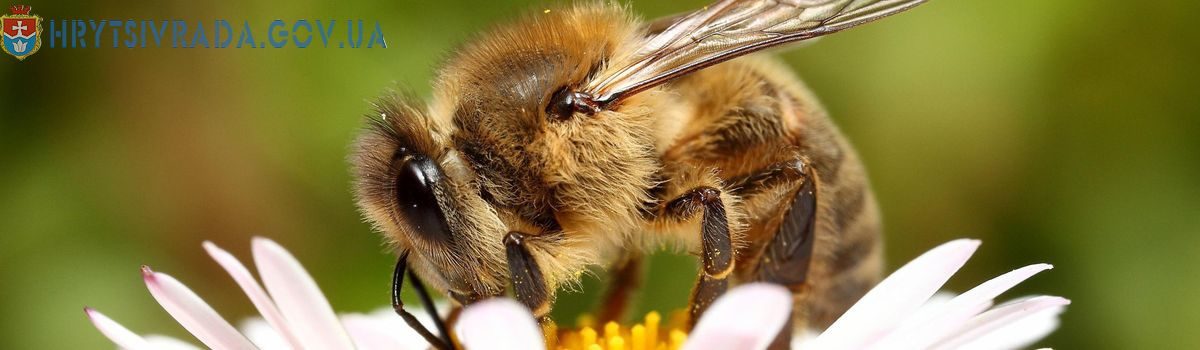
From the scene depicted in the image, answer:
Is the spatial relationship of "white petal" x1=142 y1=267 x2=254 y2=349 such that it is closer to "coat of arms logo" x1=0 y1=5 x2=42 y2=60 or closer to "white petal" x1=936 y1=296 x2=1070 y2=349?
"white petal" x1=936 y1=296 x2=1070 y2=349

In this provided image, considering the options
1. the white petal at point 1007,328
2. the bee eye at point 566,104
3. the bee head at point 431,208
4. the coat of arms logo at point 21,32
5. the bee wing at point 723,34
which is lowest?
the white petal at point 1007,328

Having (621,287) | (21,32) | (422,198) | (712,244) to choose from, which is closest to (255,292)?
(422,198)

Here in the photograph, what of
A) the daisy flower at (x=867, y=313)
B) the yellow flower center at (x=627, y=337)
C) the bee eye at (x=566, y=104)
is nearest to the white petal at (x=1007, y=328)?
the daisy flower at (x=867, y=313)

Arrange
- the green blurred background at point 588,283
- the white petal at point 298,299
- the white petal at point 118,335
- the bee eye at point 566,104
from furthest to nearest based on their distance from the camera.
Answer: the green blurred background at point 588,283 < the bee eye at point 566,104 < the white petal at point 118,335 < the white petal at point 298,299

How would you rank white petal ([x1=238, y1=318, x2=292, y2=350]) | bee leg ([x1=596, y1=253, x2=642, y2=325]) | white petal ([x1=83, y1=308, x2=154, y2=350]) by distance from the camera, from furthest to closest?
bee leg ([x1=596, y1=253, x2=642, y2=325]) < white petal ([x1=238, y1=318, x2=292, y2=350]) < white petal ([x1=83, y1=308, x2=154, y2=350])

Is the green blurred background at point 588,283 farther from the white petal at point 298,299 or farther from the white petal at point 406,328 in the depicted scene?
the white petal at point 298,299

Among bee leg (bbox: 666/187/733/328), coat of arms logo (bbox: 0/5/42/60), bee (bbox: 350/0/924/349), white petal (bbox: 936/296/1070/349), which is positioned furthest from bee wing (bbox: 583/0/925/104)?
coat of arms logo (bbox: 0/5/42/60)

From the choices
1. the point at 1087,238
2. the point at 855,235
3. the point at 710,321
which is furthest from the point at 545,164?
the point at 1087,238
